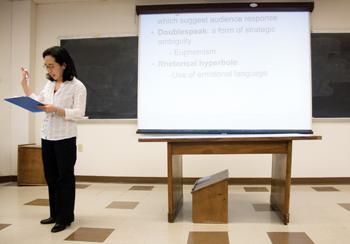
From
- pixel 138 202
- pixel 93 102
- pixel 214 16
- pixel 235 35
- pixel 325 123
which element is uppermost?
pixel 214 16

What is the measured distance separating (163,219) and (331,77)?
269cm

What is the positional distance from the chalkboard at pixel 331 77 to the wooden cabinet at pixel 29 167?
11.1 ft

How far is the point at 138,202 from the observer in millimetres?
3051

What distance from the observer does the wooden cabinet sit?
385 centimetres

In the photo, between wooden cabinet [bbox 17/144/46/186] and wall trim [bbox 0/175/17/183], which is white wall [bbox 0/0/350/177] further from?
wooden cabinet [bbox 17/144/46/186]

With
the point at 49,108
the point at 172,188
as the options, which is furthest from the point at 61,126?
the point at 172,188

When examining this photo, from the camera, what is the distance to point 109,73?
13.3 feet

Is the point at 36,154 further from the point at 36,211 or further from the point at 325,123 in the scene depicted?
the point at 325,123

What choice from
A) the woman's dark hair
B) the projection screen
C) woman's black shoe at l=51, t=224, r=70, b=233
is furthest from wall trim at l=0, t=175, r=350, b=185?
the woman's dark hair

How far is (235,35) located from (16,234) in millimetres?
2805

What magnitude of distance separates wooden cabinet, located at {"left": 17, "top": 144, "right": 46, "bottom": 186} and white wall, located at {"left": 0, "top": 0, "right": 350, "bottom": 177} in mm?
374

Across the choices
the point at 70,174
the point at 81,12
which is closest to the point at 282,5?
the point at 81,12

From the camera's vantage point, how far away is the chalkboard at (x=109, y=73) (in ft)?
13.2

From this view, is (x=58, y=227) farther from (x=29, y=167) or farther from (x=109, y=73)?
(x=109, y=73)
